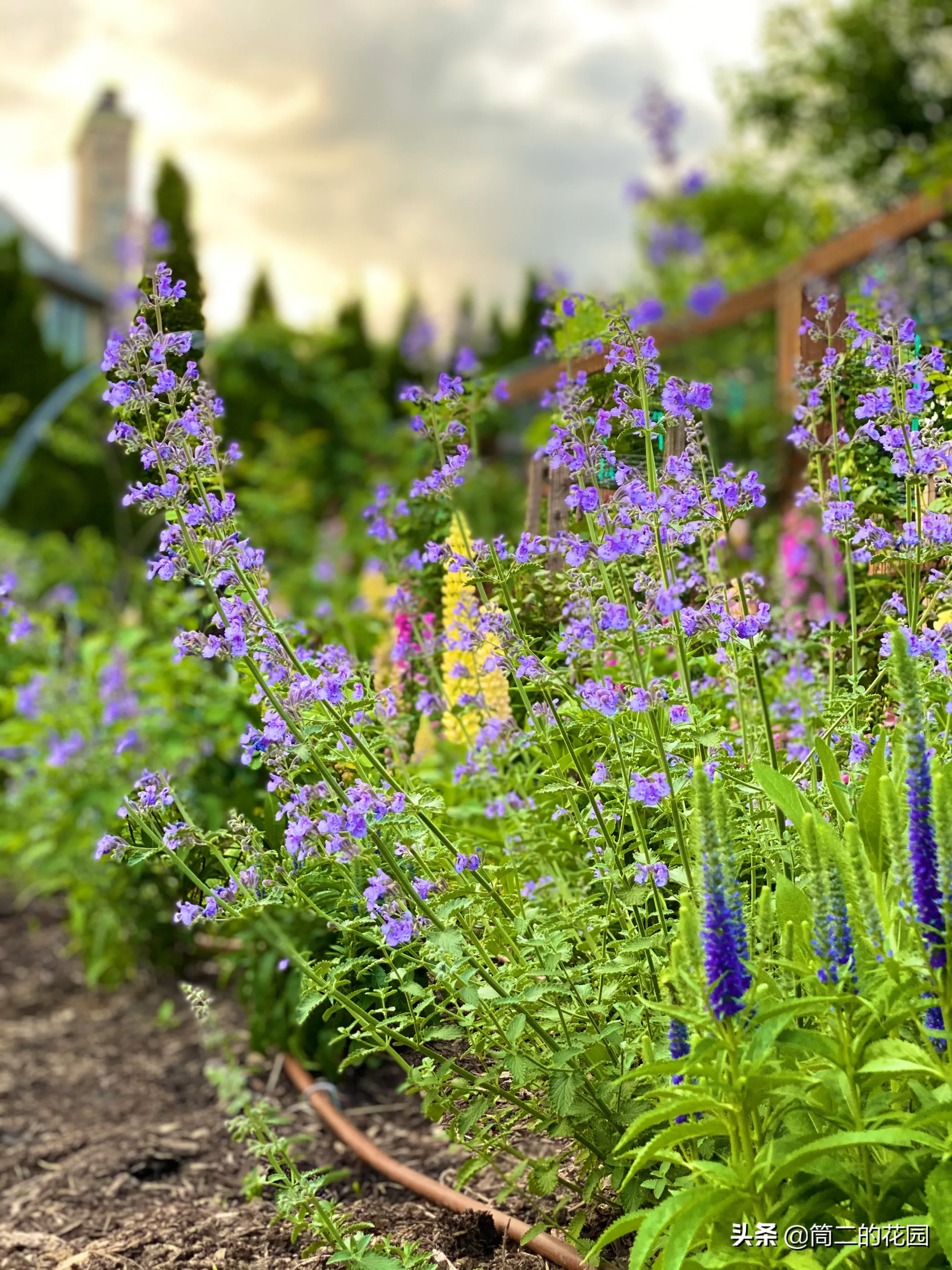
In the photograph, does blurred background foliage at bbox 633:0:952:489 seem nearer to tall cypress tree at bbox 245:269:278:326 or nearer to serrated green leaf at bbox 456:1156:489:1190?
tall cypress tree at bbox 245:269:278:326

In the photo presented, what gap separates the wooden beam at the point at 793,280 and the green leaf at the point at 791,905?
376cm

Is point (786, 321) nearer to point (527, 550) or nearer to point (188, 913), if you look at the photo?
point (527, 550)

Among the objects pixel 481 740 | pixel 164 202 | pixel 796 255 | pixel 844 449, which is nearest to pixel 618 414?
pixel 844 449

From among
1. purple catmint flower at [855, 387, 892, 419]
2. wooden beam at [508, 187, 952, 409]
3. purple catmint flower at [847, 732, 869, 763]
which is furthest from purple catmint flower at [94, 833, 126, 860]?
wooden beam at [508, 187, 952, 409]

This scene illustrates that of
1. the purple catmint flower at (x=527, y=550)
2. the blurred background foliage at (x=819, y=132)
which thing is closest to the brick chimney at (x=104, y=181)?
the blurred background foliage at (x=819, y=132)

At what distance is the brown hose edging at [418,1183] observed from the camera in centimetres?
189

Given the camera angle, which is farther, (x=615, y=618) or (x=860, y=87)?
(x=860, y=87)

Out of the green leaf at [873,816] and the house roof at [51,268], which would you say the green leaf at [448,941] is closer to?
the green leaf at [873,816]

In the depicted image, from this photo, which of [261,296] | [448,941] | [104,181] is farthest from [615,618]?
[104,181]

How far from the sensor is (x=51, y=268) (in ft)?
78.2

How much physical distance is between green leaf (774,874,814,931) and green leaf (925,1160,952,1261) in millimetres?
336

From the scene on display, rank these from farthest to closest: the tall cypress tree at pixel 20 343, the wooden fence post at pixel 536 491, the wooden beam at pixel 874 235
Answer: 1. the tall cypress tree at pixel 20 343
2. the wooden beam at pixel 874 235
3. the wooden fence post at pixel 536 491

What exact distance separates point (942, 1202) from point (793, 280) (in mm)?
6801

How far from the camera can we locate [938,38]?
65.8ft
